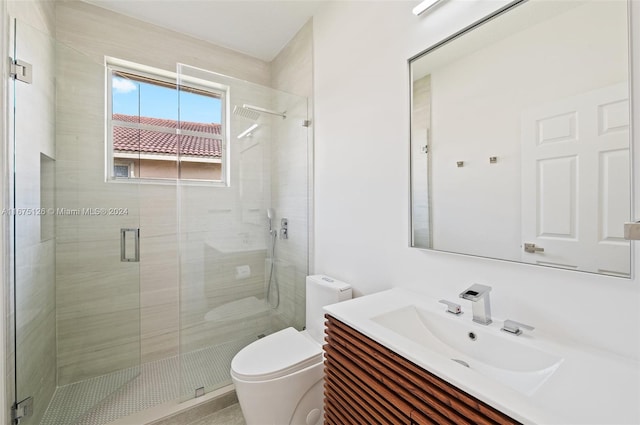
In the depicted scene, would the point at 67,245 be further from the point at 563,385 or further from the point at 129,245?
the point at 563,385

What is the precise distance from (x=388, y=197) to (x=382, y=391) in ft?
3.05

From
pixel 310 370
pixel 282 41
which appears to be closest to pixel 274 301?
pixel 310 370

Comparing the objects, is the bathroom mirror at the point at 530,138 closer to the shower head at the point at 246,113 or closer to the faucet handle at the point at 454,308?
the faucet handle at the point at 454,308

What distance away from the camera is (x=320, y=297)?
1.79m

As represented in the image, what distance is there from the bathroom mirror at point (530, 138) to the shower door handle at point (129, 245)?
78.8 inches

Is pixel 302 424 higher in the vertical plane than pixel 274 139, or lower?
lower

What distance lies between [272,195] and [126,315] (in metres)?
1.43

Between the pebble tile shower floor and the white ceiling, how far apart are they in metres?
2.49

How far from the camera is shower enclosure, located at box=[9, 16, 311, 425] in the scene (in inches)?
60.5

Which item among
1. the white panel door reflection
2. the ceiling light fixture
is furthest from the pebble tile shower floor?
the ceiling light fixture

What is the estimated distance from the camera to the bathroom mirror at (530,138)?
803mm

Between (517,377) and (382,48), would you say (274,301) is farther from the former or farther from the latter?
(382,48)

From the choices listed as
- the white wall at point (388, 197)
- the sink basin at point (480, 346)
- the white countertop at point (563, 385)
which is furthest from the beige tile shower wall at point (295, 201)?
the white countertop at point (563, 385)

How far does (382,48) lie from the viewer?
1523 mm
